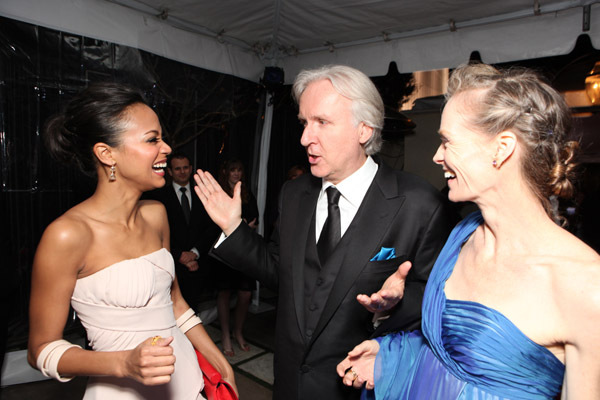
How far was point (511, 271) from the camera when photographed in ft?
3.92

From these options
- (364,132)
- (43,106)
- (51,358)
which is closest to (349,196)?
(364,132)

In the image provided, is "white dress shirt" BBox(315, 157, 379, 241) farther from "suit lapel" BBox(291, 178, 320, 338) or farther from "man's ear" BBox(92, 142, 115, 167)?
"man's ear" BBox(92, 142, 115, 167)

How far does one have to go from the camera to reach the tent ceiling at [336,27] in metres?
3.36

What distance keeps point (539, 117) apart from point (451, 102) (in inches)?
11.2

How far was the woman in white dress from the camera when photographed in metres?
1.40

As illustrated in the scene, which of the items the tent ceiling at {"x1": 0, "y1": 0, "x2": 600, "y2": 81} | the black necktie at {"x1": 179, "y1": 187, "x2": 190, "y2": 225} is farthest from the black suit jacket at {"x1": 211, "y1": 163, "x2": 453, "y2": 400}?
the black necktie at {"x1": 179, "y1": 187, "x2": 190, "y2": 225}

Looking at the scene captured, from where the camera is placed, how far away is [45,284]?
1.40 meters

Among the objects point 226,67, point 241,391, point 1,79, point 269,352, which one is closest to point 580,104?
point 226,67

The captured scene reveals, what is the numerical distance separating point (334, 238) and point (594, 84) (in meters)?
5.04

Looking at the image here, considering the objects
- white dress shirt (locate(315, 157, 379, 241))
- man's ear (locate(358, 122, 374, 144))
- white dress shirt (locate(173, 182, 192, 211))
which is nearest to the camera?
white dress shirt (locate(315, 157, 379, 241))

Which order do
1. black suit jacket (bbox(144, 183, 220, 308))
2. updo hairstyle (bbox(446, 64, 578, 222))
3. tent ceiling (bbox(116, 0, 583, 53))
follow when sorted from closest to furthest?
updo hairstyle (bbox(446, 64, 578, 222))
tent ceiling (bbox(116, 0, 583, 53))
black suit jacket (bbox(144, 183, 220, 308))

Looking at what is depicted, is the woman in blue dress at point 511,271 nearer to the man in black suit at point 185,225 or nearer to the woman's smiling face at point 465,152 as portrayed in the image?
the woman's smiling face at point 465,152

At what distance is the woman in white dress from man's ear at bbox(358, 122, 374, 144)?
98 centimetres

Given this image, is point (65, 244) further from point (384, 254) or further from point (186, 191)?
point (186, 191)
